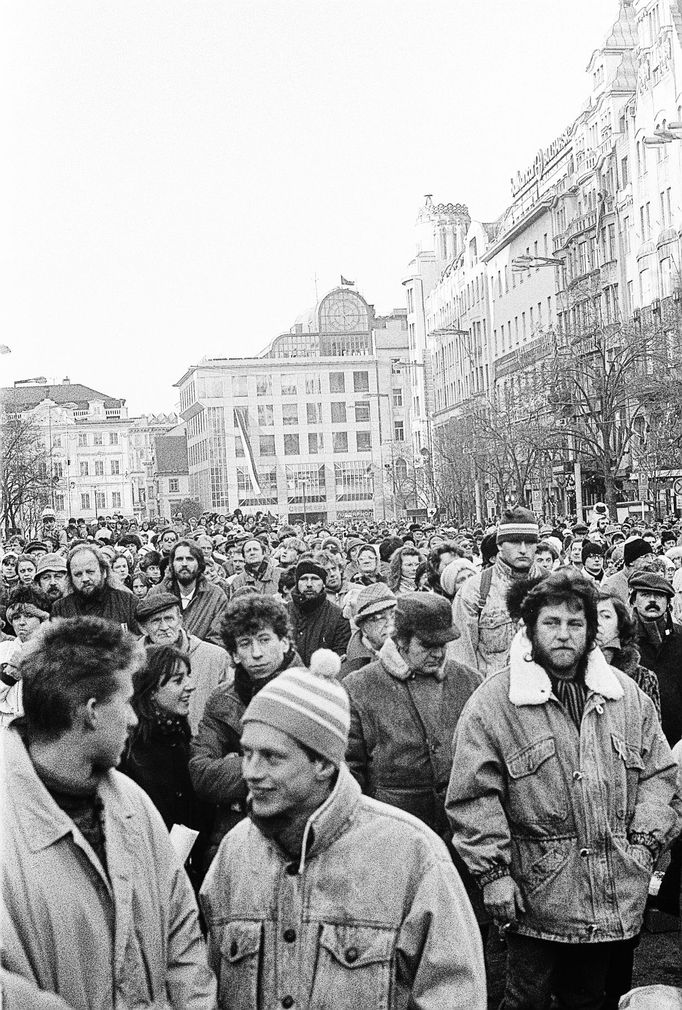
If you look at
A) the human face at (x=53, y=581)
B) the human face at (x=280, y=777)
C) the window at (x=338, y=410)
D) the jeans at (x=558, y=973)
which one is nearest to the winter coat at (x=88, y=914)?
the human face at (x=280, y=777)

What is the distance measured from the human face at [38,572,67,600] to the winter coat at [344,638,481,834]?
6037 mm

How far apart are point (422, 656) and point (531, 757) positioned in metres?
0.97

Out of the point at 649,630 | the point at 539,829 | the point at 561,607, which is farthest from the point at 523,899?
the point at 649,630

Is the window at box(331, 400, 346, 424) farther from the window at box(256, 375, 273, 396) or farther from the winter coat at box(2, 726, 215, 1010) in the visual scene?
the winter coat at box(2, 726, 215, 1010)

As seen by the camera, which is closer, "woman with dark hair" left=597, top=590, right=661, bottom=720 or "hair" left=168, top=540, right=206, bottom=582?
"woman with dark hair" left=597, top=590, right=661, bottom=720

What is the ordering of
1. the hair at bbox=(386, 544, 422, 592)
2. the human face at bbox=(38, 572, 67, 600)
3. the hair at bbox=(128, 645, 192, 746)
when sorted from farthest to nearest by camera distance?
the hair at bbox=(386, 544, 422, 592), the human face at bbox=(38, 572, 67, 600), the hair at bbox=(128, 645, 192, 746)

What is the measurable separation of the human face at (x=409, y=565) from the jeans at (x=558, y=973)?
6.65 meters

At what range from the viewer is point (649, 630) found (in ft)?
24.1

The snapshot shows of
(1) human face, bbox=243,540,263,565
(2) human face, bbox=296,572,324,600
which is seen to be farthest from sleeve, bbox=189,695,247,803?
(1) human face, bbox=243,540,263,565

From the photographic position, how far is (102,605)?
8.77 meters

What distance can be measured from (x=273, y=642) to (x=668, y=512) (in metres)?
39.1

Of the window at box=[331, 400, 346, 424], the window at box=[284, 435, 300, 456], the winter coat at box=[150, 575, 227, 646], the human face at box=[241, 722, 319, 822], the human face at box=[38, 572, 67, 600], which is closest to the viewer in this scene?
the human face at box=[241, 722, 319, 822]

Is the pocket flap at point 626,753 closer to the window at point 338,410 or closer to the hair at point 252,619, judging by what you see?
the hair at point 252,619

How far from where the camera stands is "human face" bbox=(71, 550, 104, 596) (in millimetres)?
8797
